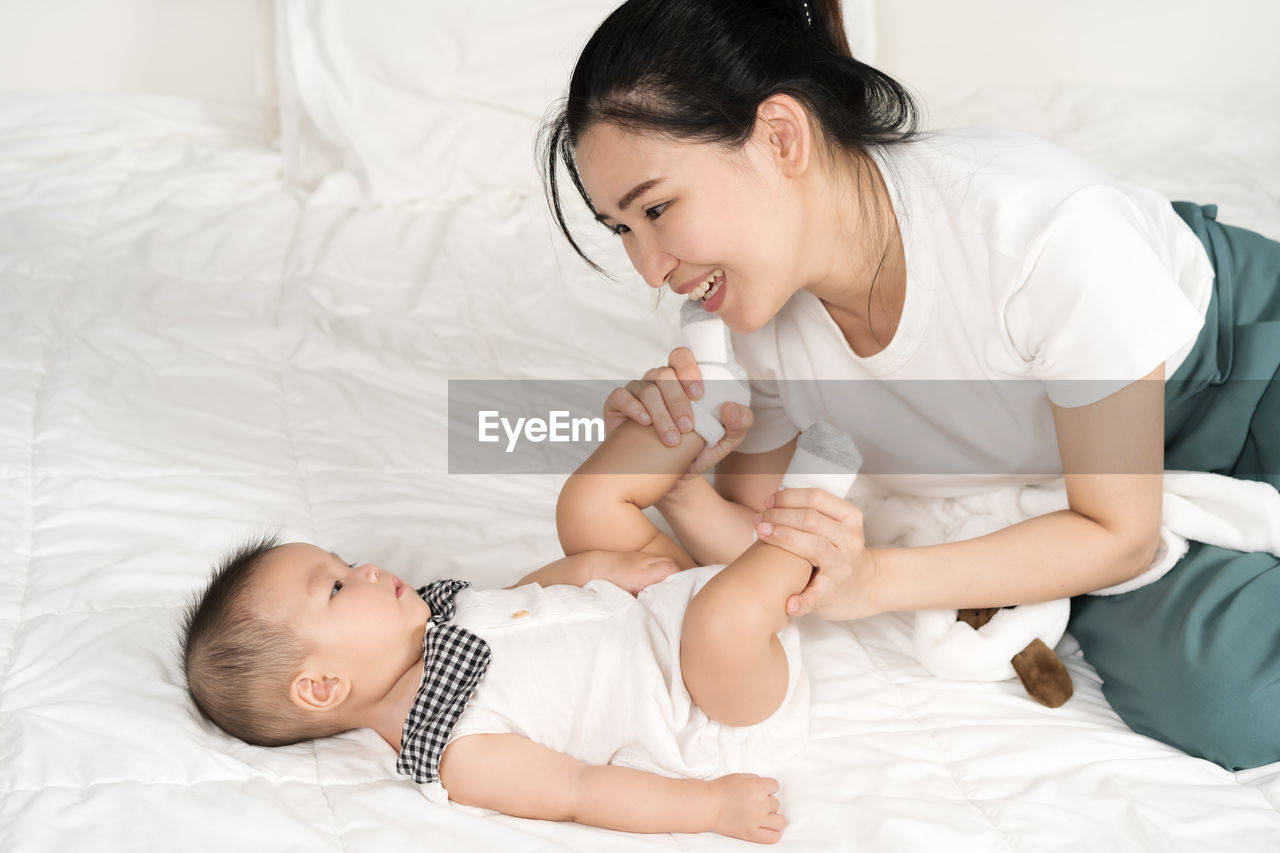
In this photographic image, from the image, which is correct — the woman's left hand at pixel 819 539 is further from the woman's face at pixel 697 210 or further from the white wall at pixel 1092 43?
the white wall at pixel 1092 43

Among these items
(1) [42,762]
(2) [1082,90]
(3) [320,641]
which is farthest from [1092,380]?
(2) [1082,90]

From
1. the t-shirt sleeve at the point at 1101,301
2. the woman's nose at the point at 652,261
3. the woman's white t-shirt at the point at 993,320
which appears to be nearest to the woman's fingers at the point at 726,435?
the woman's white t-shirt at the point at 993,320

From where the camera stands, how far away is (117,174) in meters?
2.04

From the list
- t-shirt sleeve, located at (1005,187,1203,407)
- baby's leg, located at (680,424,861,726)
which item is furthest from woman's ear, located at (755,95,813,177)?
baby's leg, located at (680,424,861,726)

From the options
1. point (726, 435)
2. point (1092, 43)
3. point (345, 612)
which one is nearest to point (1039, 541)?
point (726, 435)

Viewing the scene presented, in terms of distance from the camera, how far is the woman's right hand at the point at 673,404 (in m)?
1.21

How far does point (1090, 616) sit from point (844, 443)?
0.31 meters

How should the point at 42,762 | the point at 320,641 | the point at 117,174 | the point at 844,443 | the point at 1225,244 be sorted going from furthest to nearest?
1. the point at 117,174
2. the point at 1225,244
3. the point at 844,443
4. the point at 320,641
5. the point at 42,762

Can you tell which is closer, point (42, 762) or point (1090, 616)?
point (42, 762)

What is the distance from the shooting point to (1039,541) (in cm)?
105

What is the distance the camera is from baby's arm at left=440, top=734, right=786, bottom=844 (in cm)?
91

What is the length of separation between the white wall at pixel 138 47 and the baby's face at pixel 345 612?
1496mm

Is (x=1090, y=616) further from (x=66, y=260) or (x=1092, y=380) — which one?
(x=66, y=260)

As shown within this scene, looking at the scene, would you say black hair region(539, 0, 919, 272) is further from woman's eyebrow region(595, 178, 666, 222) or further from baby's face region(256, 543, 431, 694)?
baby's face region(256, 543, 431, 694)
